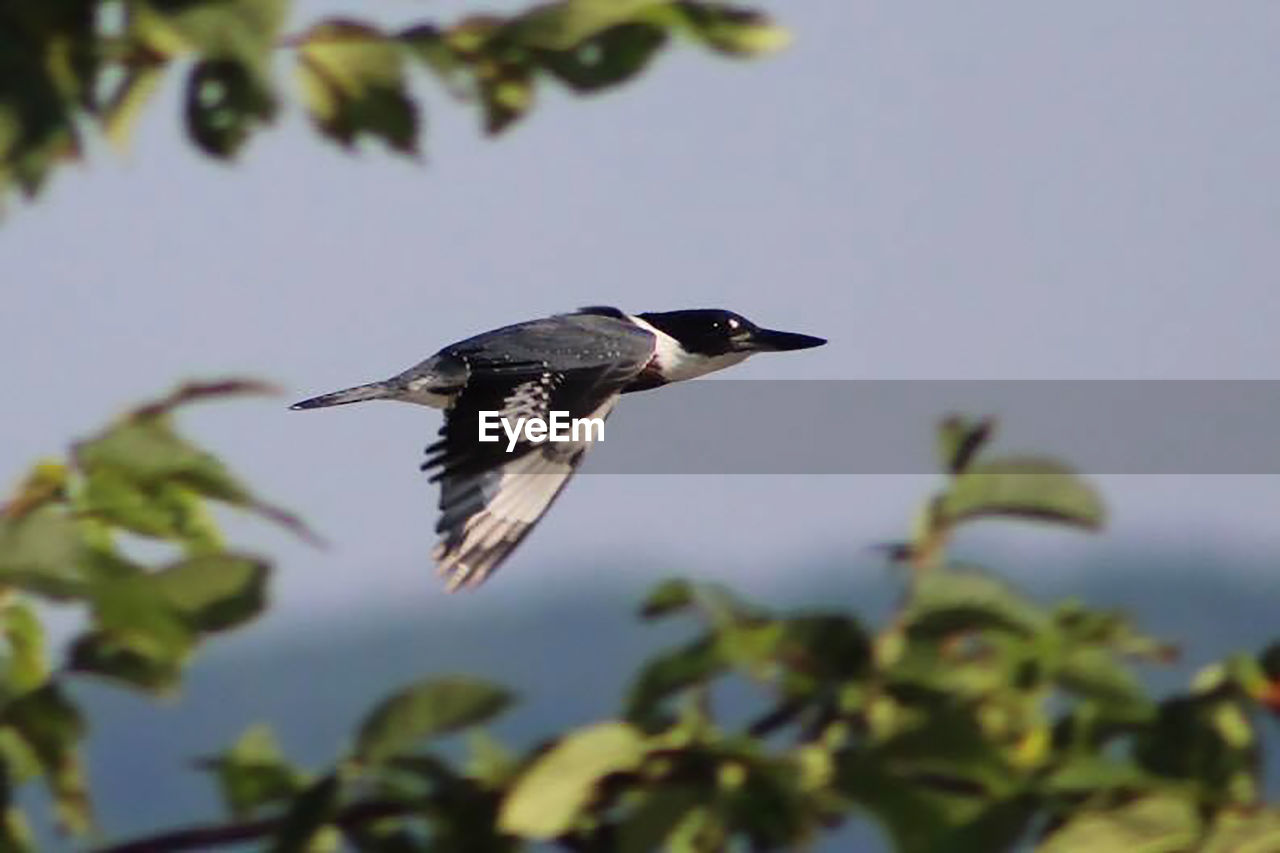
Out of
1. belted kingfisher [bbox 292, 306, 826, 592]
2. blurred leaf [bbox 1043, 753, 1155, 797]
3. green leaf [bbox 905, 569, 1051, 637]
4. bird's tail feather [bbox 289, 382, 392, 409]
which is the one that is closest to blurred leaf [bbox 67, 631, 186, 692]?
green leaf [bbox 905, 569, 1051, 637]

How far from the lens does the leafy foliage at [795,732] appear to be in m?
1.99

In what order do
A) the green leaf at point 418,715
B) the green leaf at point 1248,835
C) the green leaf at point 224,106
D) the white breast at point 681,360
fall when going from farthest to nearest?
the white breast at point 681,360 → the green leaf at point 224,106 → the green leaf at point 418,715 → the green leaf at point 1248,835

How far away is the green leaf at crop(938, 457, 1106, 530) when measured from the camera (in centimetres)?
213

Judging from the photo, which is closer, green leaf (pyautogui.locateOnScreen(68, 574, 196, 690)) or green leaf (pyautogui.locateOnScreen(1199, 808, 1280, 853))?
green leaf (pyautogui.locateOnScreen(1199, 808, 1280, 853))

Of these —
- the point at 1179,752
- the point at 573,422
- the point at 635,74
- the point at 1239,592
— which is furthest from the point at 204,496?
the point at 1239,592

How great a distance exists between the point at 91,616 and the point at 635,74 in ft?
2.08

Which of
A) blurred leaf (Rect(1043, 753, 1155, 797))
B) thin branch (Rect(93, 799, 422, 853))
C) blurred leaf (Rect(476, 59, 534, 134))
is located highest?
blurred leaf (Rect(476, 59, 534, 134))

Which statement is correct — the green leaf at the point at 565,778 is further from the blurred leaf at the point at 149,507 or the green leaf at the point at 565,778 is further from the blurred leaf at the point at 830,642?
the blurred leaf at the point at 149,507

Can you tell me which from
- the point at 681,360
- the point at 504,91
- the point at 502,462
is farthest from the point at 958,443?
the point at 681,360

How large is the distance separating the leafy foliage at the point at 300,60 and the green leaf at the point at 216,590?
0.30 m

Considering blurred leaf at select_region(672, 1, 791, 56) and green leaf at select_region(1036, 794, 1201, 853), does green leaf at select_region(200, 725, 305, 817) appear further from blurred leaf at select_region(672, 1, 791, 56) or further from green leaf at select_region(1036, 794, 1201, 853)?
blurred leaf at select_region(672, 1, 791, 56)

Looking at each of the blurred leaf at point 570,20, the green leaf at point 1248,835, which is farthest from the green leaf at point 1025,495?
the blurred leaf at point 570,20

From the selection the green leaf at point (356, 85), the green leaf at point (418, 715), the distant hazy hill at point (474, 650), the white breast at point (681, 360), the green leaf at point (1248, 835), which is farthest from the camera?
the distant hazy hill at point (474, 650)

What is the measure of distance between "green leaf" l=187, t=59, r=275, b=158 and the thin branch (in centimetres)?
55
